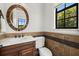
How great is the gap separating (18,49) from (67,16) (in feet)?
3.04

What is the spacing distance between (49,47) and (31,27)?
561mm

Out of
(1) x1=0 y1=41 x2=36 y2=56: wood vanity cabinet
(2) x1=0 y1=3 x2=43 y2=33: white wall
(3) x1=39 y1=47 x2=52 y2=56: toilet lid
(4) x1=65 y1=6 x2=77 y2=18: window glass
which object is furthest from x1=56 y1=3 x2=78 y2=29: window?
(1) x1=0 y1=41 x2=36 y2=56: wood vanity cabinet

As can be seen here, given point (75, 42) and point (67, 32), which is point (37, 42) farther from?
→ point (75, 42)

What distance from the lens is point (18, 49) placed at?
1.48m

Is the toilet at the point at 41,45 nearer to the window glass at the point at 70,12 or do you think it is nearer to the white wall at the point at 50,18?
the white wall at the point at 50,18

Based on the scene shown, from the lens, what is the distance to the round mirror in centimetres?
191

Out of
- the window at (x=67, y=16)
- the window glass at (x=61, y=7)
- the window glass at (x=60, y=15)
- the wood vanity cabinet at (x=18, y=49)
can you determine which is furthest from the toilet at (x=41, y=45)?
the window glass at (x=61, y=7)

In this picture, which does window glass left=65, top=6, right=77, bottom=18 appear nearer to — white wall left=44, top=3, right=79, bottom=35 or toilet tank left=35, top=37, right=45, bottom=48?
white wall left=44, top=3, right=79, bottom=35

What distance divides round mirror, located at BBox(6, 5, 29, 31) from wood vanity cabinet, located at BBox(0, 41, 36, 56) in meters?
0.47

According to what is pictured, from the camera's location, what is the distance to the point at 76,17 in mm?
1490

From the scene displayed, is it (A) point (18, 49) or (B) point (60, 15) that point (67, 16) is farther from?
(A) point (18, 49)

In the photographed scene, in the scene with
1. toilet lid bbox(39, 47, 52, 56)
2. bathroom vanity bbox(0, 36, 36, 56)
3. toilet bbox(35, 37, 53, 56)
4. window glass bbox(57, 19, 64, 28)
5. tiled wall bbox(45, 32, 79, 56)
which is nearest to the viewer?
bathroom vanity bbox(0, 36, 36, 56)

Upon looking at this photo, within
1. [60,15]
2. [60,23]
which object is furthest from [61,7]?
[60,23]

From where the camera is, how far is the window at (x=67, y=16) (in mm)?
1512
